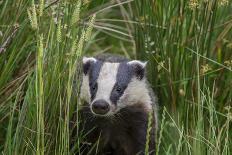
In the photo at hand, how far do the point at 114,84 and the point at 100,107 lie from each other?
289 mm

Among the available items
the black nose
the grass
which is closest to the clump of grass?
the grass

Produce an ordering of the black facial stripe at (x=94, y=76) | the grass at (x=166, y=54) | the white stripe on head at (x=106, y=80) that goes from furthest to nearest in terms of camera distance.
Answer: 1. the grass at (x=166, y=54)
2. the black facial stripe at (x=94, y=76)
3. the white stripe on head at (x=106, y=80)

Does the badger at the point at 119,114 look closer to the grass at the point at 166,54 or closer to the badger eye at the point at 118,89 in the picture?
the badger eye at the point at 118,89

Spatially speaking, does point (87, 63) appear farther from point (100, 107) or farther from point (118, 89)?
point (100, 107)

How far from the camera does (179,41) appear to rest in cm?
532

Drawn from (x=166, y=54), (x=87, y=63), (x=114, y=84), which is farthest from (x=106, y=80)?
(x=166, y=54)

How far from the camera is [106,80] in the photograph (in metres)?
4.81

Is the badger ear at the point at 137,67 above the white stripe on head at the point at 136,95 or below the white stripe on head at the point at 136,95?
above

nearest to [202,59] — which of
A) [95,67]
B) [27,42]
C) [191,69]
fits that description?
[191,69]

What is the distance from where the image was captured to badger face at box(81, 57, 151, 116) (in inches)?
186

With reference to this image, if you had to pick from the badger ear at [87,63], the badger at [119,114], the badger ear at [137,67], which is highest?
the badger ear at [87,63]

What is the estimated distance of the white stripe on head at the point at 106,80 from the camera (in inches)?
185

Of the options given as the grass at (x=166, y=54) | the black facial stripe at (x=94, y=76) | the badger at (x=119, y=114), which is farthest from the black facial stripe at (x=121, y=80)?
the grass at (x=166, y=54)

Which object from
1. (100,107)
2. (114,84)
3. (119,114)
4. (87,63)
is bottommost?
(119,114)
